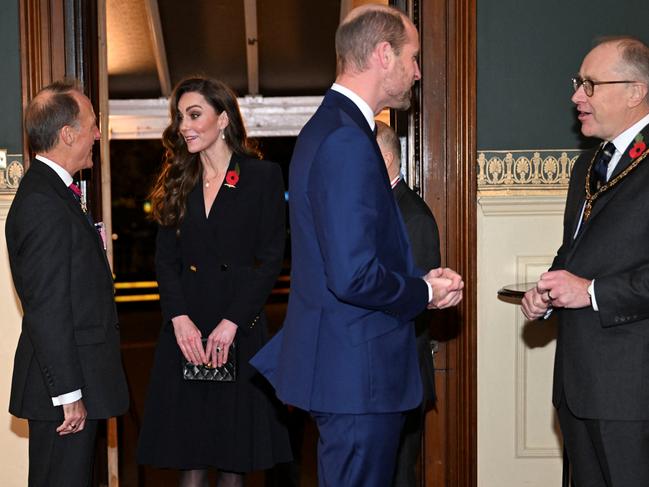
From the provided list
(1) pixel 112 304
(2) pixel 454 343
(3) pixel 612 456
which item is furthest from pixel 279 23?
(3) pixel 612 456

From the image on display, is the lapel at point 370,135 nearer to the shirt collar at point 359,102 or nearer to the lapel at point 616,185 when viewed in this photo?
the shirt collar at point 359,102

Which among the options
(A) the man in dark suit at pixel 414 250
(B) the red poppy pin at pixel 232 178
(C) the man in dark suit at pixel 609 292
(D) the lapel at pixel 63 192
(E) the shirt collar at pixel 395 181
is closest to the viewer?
(C) the man in dark suit at pixel 609 292

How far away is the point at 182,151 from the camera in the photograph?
3.72 m

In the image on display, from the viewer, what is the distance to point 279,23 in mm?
7543

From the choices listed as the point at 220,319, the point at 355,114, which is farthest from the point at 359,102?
the point at 220,319

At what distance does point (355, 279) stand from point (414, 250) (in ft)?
3.70

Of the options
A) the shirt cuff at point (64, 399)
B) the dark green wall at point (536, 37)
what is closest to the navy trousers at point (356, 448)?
the shirt cuff at point (64, 399)

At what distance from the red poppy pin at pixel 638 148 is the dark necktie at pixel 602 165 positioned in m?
0.10

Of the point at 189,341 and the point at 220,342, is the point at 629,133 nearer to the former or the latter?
the point at 220,342

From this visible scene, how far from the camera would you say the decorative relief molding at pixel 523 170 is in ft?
13.2

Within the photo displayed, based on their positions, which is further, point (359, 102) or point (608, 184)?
point (608, 184)

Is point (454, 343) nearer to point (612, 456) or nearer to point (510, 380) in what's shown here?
point (510, 380)

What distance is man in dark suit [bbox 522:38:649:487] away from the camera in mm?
2652

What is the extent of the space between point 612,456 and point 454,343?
1.40 m
